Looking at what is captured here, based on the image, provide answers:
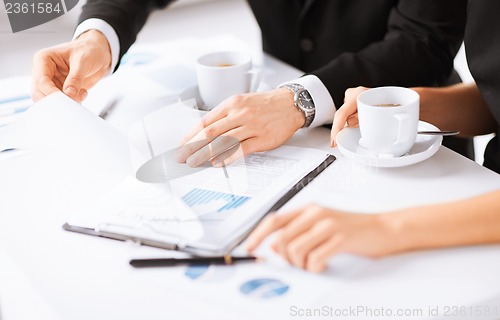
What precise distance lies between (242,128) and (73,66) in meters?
0.38

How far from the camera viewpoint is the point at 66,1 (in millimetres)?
1374

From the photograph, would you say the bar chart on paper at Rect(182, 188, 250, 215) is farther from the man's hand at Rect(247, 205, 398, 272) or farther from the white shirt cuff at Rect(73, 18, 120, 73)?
the white shirt cuff at Rect(73, 18, 120, 73)

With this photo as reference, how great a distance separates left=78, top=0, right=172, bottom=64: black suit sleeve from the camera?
126cm

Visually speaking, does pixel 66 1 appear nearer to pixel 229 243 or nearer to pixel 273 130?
pixel 273 130

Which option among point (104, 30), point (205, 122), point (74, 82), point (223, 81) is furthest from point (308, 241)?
point (104, 30)

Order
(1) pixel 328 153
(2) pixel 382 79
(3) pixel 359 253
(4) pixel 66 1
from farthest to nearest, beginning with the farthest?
1. (4) pixel 66 1
2. (2) pixel 382 79
3. (1) pixel 328 153
4. (3) pixel 359 253

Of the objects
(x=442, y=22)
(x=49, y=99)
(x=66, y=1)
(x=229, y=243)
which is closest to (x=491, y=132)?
(x=442, y=22)

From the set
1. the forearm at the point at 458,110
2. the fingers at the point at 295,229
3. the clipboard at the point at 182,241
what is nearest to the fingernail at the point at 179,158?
the clipboard at the point at 182,241

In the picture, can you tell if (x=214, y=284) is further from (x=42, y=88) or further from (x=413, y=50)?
(x=413, y=50)

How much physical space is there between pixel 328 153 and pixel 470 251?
30 cm

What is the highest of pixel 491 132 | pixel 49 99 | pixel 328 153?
pixel 49 99

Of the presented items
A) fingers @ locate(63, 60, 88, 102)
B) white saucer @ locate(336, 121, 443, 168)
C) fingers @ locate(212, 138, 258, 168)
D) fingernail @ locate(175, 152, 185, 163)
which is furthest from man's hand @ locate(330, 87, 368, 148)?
fingers @ locate(63, 60, 88, 102)

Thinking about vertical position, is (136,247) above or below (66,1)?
below

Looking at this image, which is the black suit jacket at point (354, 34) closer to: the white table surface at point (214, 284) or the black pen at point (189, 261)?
the white table surface at point (214, 284)
